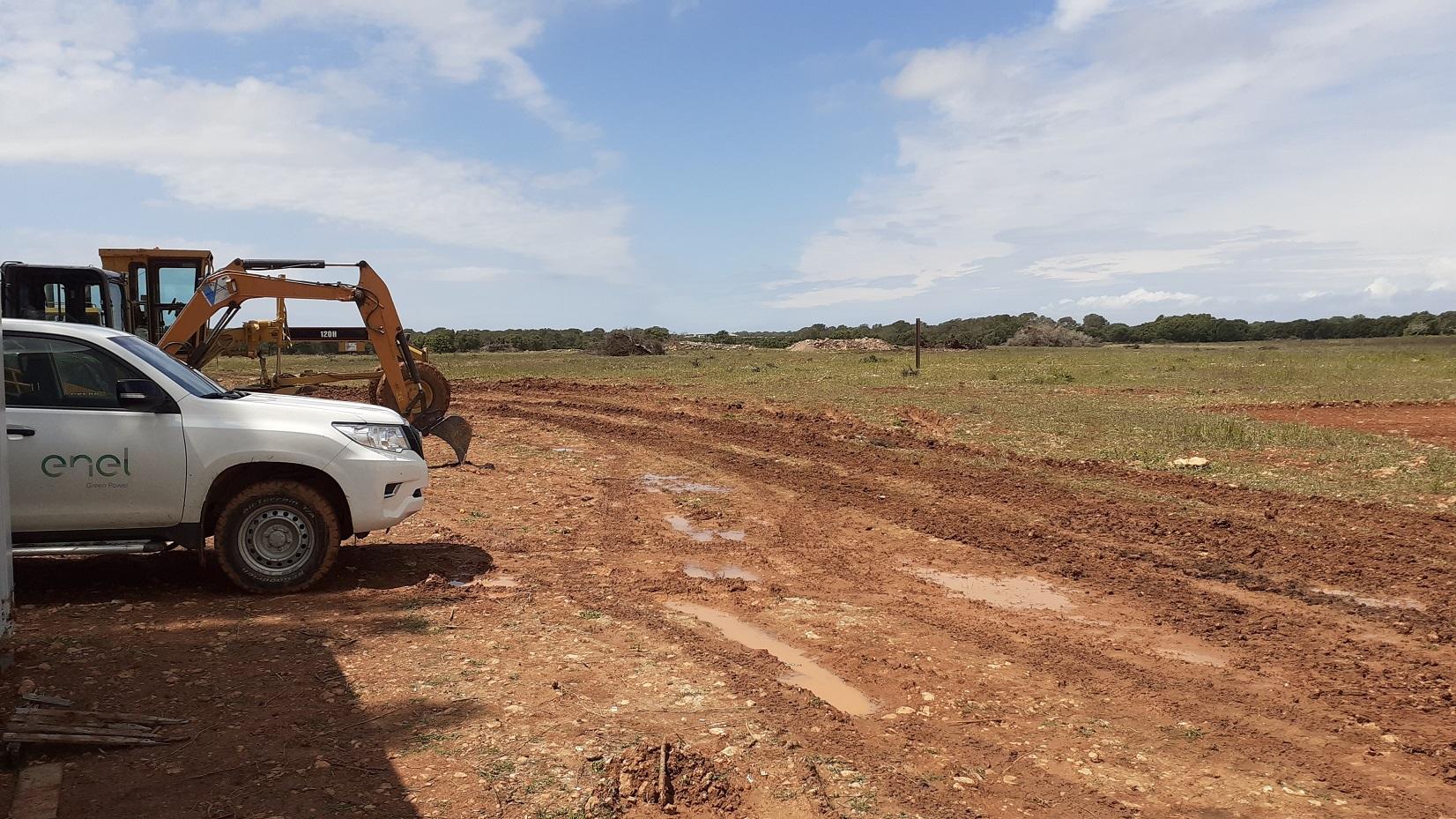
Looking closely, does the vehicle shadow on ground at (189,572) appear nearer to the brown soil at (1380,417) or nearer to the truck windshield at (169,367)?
the truck windshield at (169,367)

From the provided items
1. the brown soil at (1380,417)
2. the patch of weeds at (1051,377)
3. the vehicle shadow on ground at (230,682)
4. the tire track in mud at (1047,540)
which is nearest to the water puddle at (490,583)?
the vehicle shadow on ground at (230,682)

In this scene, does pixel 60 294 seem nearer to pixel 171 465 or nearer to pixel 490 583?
pixel 171 465

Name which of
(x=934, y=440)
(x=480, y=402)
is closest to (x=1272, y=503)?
(x=934, y=440)

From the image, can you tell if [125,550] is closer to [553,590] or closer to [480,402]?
[553,590]

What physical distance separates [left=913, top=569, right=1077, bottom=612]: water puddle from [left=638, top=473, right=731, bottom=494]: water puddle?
443cm

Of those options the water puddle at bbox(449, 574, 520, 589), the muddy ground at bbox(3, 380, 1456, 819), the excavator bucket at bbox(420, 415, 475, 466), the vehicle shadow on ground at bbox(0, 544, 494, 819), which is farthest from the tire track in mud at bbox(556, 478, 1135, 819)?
the excavator bucket at bbox(420, 415, 475, 466)

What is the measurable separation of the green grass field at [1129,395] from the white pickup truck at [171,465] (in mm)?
10595

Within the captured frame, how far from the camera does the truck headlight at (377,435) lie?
7.20m

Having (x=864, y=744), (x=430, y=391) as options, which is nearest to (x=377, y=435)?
(x=864, y=744)

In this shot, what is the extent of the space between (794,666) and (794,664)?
39 millimetres

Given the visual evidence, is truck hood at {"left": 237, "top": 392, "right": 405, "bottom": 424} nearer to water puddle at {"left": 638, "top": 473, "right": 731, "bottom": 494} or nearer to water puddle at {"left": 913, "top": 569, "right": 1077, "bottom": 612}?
water puddle at {"left": 913, "top": 569, "right": 1077, "bottom": 612}

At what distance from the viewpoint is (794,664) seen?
598cm

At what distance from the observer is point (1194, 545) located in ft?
29.9

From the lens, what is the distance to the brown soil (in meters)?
15.2
